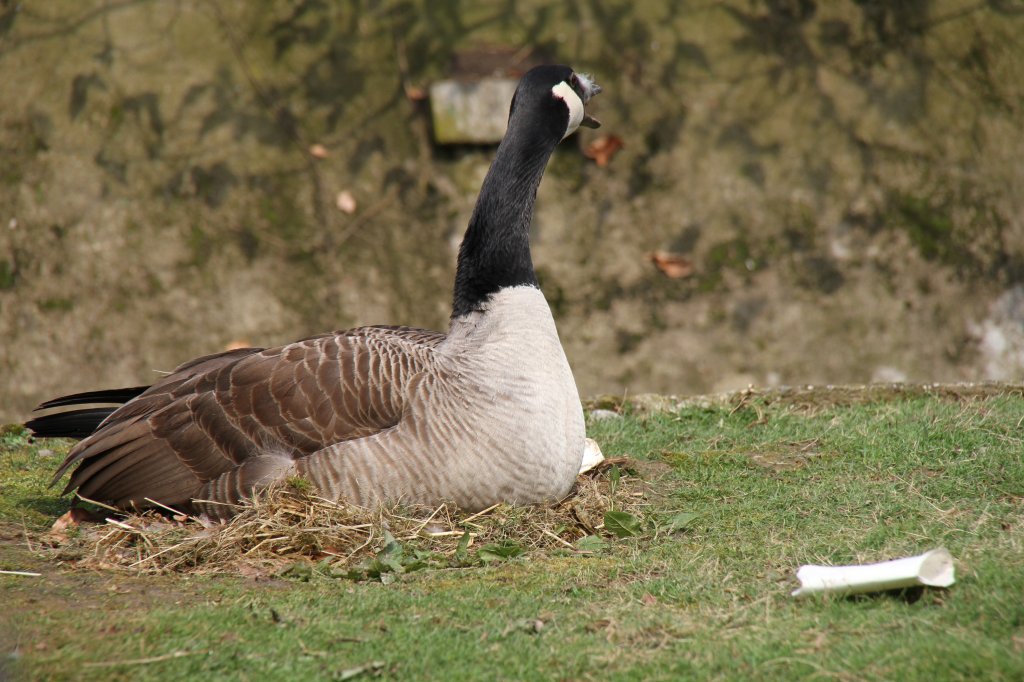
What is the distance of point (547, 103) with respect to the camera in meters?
5.07

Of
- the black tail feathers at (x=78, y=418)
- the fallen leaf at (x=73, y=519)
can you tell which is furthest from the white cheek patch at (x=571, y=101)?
the fallen leaf at (x=73, y=519)

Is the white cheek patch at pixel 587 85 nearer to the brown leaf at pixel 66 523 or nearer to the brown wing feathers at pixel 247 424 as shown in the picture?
the brown wing feathers at pixel 247 424

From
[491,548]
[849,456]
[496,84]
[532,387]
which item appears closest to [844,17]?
[496,84]

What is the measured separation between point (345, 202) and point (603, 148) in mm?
2240

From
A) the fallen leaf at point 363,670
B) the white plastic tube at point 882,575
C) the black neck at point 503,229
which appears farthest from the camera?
the black neck at point 503,229

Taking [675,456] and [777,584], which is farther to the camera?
[675,456]

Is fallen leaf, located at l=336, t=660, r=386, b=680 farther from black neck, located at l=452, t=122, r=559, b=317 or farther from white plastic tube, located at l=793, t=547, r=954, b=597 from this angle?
black neck, located at l=452, t=122, r=559, b=317

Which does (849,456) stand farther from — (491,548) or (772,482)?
(491,548)

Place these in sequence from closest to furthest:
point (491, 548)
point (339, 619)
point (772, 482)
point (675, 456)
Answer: point (339, 619), point (491, 548), point (772, 482), point (675, 456)

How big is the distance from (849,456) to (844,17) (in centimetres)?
551

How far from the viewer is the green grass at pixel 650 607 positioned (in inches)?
117

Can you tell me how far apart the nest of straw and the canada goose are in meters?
0.09

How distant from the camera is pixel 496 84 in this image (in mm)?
8719

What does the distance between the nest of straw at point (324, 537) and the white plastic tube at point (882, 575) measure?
39.7 inches
